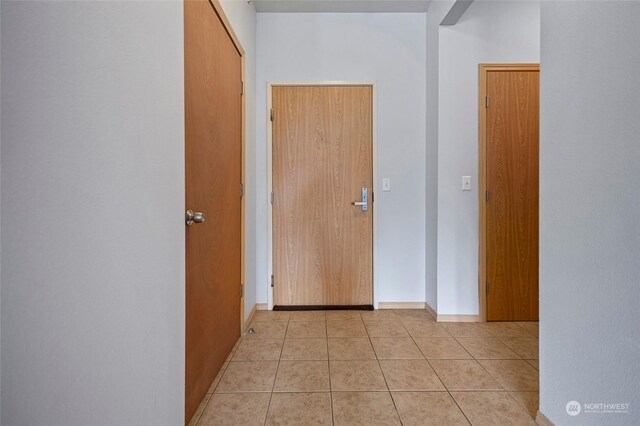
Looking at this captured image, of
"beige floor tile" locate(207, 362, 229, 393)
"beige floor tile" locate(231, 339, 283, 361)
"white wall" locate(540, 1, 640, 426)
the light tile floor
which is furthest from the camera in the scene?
"beige floor tile" locate(231, 339, 283, 361)

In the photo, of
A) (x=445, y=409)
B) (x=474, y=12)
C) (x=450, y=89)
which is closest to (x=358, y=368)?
(x=445, y=409)

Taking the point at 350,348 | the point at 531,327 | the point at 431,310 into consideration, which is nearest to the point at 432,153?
the point at 431,310

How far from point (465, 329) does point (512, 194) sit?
109 centimetres

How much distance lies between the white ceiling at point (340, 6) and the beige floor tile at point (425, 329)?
2555 mm

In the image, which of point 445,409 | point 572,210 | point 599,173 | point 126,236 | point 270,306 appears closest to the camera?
point 126,236

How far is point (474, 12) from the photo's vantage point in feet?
7.43

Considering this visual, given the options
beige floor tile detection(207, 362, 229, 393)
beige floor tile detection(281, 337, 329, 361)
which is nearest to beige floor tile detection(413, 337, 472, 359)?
beige floor tile detection(281, 337, 329, 361)

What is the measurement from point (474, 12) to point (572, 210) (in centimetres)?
197

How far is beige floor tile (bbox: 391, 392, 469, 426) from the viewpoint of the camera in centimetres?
125

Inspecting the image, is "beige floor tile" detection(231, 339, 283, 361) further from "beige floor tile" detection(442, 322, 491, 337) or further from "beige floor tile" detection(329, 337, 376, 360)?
"beige floor tile" detection(442, 322, 491, 337)

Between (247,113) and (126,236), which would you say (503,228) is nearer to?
(247,113)

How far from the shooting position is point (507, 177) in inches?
89.7

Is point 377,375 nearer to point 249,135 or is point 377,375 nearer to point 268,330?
point 268,330

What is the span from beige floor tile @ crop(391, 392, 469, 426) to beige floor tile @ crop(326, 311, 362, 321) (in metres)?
0.94
